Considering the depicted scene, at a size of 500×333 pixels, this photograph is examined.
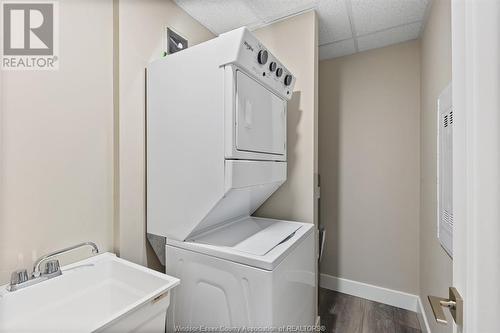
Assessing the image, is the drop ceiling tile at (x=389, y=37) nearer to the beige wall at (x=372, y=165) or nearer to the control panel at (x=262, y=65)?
the beige wall at (x=372, y=165)

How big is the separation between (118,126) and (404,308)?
3249mm

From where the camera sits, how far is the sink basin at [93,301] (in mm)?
1040

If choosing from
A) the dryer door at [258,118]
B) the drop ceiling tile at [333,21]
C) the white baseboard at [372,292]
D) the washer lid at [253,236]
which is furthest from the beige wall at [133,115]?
the white baseboard at [372,292]

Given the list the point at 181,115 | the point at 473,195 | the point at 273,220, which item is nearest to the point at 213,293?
the point at 273,220

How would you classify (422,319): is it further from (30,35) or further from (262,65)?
(30,35)

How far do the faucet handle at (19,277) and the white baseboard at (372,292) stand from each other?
115 inches

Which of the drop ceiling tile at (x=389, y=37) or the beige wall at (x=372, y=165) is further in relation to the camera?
the beige wall at (x=372, y=165)

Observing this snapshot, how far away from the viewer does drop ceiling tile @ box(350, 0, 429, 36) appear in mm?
1936

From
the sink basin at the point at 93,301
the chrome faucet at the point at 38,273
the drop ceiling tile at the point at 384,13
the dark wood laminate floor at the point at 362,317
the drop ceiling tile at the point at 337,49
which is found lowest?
the dark wood laminate floor at the point at 362,317

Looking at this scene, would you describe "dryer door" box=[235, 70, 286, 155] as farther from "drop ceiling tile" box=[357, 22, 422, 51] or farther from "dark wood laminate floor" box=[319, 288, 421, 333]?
"dark wood laminate floor" box=[319, 288, 421, 333]

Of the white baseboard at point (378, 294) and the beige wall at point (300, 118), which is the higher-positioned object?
the beige wall at point (300, 118)

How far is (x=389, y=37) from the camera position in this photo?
2.49 metres

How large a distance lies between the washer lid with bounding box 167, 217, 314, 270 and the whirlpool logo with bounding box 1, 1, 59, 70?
1249mm

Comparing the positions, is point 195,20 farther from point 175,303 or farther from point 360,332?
point 360,332
